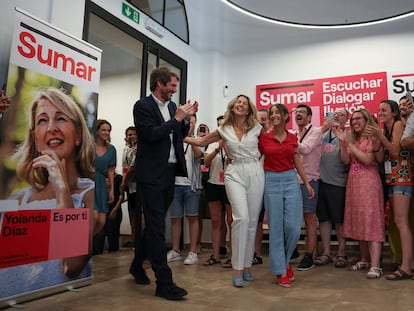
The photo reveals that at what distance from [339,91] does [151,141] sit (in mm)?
3844

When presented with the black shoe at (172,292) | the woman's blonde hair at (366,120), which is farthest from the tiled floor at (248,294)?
the woman's blonde hair at (366,120)

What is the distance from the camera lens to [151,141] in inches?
92.9

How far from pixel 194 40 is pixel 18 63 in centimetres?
379

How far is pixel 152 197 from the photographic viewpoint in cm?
238

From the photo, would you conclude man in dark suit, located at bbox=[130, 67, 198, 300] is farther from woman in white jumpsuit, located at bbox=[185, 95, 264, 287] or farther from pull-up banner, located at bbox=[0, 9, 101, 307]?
pull-up banner, located at bbox=[0, 9, 101, 307]

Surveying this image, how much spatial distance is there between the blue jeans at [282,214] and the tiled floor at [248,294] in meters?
0.24

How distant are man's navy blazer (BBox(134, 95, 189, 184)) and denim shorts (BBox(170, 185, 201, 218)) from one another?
5.02 ft

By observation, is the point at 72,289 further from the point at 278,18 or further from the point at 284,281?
the point at 278,18

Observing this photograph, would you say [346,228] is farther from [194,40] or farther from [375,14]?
[194,40]

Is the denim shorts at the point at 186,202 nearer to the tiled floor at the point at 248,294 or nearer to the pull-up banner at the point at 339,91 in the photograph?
the tiled floor at the point at 248,294

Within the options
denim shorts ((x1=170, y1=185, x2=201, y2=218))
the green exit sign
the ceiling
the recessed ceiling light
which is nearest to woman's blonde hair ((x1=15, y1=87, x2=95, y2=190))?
denim shorts ((x1=170, y1=185, x2=201, y2=218))

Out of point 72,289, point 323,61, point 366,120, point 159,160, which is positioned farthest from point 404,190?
point 323,61

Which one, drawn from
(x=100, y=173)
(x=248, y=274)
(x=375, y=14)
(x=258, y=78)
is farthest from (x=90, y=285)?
(x=375, y=14)

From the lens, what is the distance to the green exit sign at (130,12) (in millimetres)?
4241
